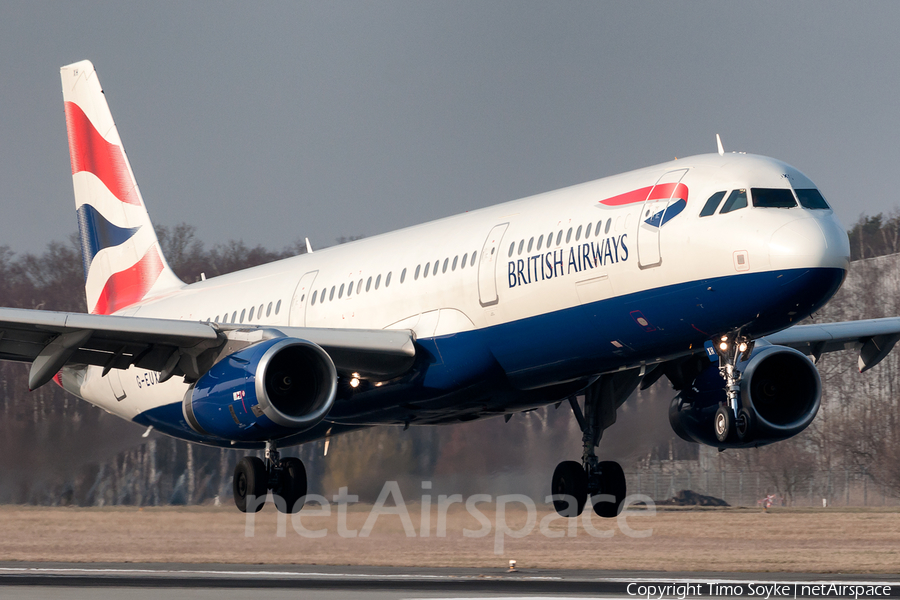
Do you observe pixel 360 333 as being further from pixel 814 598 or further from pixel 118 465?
pixel 118 465

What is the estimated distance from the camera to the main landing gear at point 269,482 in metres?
22.7

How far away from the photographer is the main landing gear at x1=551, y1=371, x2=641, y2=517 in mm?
23531

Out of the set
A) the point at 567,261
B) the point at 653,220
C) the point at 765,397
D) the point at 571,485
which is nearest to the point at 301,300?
the point at 571,485

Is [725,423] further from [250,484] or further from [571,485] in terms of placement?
[250,484]

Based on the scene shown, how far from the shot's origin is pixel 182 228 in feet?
210

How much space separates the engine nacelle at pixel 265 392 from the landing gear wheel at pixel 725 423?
20.6 feet

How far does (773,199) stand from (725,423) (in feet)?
11.8

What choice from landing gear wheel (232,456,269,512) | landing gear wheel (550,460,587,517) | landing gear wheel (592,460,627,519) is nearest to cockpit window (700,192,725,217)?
landing gear wheel (592,460,627,519)

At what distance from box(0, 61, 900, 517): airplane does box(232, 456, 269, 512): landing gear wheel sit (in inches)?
2.2

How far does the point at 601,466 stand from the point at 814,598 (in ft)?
16.6

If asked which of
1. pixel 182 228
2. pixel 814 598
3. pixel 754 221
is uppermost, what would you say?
pixel 182 228

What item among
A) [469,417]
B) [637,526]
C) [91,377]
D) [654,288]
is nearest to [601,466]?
[469,417]

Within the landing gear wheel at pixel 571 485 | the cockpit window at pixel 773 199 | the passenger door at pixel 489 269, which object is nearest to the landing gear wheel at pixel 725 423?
the cockpit window at pixel 773 199

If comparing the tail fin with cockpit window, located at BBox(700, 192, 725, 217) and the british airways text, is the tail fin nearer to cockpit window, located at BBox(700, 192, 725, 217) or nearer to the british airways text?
the british airways text
